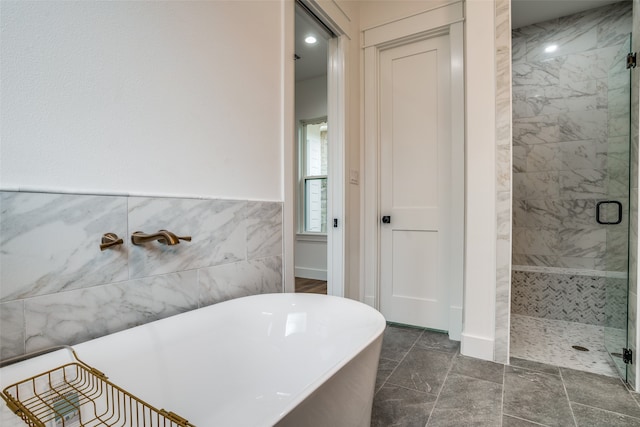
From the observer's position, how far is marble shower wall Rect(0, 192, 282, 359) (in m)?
0.86

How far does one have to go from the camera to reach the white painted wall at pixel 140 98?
89 centimetres

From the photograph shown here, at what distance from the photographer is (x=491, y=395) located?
62.4 inches

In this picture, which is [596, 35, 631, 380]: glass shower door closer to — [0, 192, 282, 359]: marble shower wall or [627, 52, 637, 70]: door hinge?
[627, 52, 637, 70]: door hinge

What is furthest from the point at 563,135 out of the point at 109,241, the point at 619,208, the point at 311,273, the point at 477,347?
the point at 109,241

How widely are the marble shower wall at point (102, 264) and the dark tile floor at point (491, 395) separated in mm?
949

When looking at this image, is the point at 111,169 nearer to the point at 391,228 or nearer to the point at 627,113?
the point at 391,228

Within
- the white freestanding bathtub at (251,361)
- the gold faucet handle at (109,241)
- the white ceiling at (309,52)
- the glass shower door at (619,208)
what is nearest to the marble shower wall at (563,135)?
the glass shower door at (619,208)

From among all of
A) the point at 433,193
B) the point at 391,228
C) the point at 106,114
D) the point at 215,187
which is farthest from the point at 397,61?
the point at 106,114

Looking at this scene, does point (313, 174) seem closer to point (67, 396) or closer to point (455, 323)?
point (455, 323)

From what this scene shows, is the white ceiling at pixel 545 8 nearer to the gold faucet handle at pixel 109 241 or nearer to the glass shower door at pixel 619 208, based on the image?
the glass shower door at pixel 619 208

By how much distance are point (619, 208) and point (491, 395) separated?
4.56 ft

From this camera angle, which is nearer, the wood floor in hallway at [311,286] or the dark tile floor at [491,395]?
the dark tile floor at [491,395]

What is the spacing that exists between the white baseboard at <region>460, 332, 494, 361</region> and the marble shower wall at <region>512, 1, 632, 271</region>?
1322 mm

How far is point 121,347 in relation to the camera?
3.02ft
